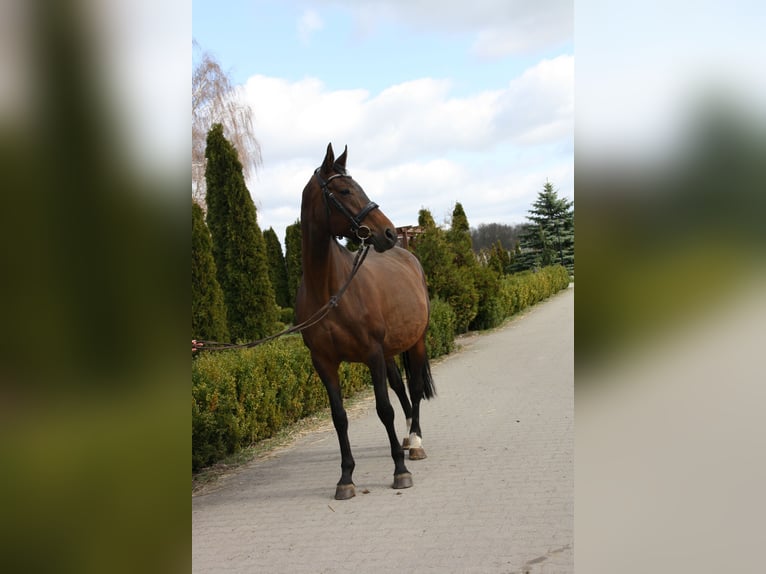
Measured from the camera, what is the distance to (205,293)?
26.4 ft

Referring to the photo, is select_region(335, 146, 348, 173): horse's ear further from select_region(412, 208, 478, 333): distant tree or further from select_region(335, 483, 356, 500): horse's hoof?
select_region(412, 208, 478, 333): distant tree

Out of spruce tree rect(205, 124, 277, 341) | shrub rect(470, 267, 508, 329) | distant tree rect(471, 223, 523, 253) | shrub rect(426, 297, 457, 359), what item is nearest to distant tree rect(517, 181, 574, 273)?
distant tree rect(471, 223, 523, 253)

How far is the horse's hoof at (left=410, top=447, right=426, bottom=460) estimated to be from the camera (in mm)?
5535

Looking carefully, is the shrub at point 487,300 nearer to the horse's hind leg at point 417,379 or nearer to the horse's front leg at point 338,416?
the horse's hind leg at point 417,379

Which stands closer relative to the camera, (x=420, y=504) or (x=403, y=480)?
(x=420, y=504)

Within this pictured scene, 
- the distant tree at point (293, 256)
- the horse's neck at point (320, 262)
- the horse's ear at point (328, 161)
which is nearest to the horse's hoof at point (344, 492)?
the horse's neck at point (320, 262)

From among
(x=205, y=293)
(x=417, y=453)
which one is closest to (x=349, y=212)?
(x=417, y=453)

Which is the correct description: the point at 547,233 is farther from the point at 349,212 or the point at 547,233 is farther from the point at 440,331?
the point at 349,212

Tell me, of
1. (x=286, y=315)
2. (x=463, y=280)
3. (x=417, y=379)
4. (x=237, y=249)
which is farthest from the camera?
(x=286, y=315)

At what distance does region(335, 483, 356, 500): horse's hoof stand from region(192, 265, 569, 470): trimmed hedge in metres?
1.57

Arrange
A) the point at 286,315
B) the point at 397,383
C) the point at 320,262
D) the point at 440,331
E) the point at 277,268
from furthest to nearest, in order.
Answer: the point at 277,268 → the point at 286,315 → the point at 440,331 → the point at 397,383 → the point at 320,262

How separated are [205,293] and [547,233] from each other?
97.6 ft

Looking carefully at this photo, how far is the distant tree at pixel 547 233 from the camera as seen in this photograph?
34344 mm
